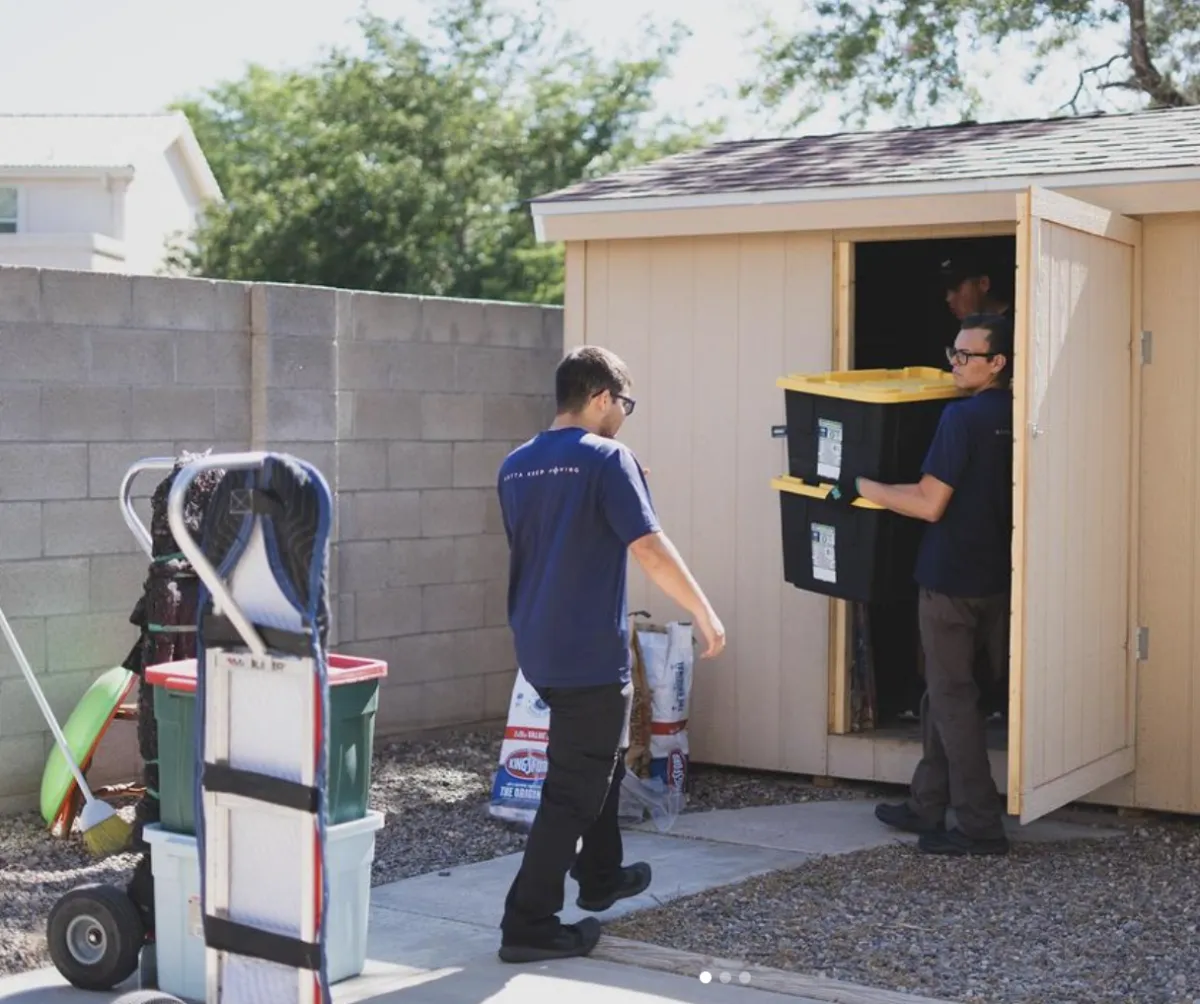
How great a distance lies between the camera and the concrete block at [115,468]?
7660 millimetres

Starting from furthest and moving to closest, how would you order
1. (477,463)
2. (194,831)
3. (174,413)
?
(477,463) → (174,413) → (194,831)

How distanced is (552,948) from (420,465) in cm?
411

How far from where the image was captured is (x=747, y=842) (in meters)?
7.21

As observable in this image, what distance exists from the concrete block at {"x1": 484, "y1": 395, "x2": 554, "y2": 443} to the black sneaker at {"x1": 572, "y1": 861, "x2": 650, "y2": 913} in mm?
4039

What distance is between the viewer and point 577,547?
545cm

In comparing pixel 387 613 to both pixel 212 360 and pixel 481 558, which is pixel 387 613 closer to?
pixel 481 558

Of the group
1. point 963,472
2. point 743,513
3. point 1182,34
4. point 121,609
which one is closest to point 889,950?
point 963,472

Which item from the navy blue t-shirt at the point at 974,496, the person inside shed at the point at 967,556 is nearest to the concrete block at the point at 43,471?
the person inside shed at the point at 967,556

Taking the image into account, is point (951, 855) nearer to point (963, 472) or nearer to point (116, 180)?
point (963, 472)

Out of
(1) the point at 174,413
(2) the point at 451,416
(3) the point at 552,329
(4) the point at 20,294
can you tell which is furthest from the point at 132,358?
(3) the point at 552,329

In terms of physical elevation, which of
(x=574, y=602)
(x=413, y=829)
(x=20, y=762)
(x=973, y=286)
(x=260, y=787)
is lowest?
(x=413, y=829)

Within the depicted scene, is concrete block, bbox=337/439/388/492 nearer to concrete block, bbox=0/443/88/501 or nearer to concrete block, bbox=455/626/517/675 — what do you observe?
concrete block, bbox=455/626/517/675

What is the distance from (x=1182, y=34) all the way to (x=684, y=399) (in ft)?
38.3

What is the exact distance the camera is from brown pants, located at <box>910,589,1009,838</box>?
6871 mm
